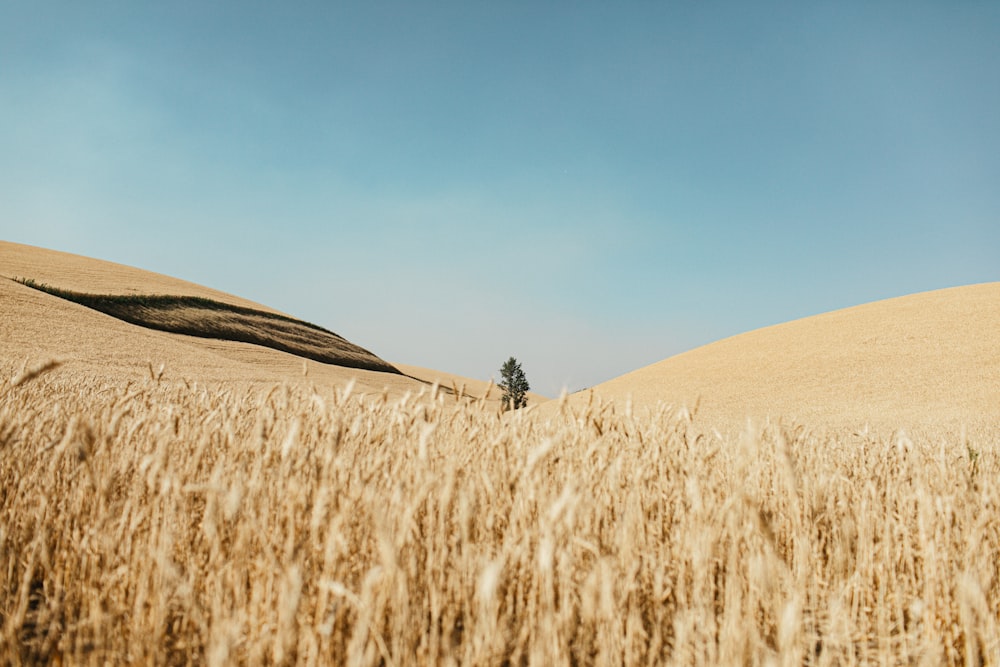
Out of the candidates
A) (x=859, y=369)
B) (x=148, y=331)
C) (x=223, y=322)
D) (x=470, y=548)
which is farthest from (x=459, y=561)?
(x=223, y=322)

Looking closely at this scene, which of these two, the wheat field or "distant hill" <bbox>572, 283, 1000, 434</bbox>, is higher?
"distant hill" <bbox>572, 283, 1000, 434</bbox>

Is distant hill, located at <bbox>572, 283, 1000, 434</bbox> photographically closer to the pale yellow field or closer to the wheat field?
the pale yellow field

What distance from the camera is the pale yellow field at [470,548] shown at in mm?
1515

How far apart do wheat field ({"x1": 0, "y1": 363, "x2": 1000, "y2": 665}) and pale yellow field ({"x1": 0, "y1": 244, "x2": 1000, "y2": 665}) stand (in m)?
0.02

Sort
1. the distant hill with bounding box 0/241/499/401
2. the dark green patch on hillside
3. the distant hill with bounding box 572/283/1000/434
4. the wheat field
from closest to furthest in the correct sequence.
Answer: the wheat field
the distant hill with bounding box 0/241/499/401
the distant hill with bounding box 572/283/1000/434
the dark green patch on hillside

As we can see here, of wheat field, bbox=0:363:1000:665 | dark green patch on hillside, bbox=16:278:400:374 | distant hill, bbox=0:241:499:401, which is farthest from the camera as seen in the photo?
dark green patch on hillside, bbox=16:278:400:374

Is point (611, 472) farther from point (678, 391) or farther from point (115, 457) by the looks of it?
point (678, 391)

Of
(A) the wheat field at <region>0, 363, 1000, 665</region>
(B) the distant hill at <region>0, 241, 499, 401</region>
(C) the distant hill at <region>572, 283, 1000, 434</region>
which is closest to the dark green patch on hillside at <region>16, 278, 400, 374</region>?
(B) the distant hill at <region>0, 241, 499, 401</region>

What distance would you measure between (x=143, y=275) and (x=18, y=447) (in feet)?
176

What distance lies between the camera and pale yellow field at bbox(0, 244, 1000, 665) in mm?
1515

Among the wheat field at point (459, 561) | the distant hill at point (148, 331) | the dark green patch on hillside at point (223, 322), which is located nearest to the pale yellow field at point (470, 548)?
the wheat field at point (459, 561)

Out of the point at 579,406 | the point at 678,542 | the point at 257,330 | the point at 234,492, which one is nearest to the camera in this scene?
the point at 234,492

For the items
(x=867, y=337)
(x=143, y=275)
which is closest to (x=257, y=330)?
(x=143, y=275)

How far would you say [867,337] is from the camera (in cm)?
3195
